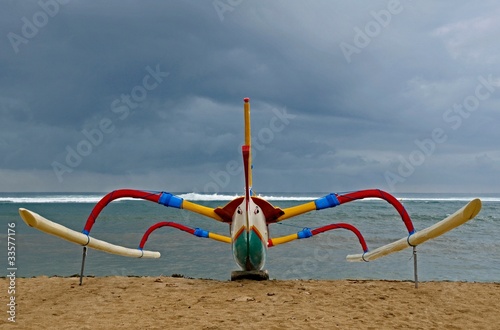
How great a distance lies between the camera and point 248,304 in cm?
650

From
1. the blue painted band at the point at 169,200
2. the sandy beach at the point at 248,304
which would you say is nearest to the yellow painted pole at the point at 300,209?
the sandy beach at the point at 248,304

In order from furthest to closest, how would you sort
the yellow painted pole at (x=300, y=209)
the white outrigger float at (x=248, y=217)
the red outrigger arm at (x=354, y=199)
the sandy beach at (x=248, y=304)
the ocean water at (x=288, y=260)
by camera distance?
the ocean water at (x=288, y=260) → the yellow painted pole at (x=300, y=209) → the red outrigger arm at (x=354, y=199) → the white outrigger float at (x=248, y=217) → the sandy beach at (x=248, y=304)

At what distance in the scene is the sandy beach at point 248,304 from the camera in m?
5.57

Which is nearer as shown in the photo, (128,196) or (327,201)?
(128,196)

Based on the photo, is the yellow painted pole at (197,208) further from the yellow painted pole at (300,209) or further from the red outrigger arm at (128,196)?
the yellow painted pole at (300,209)

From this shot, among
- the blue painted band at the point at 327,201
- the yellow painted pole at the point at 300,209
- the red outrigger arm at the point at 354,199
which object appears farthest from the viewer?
the yellow painted pole at the point at 300,209

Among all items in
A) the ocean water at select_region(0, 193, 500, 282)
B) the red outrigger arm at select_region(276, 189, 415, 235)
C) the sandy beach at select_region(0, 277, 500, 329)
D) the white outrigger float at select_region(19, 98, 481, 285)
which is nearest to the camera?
the sandy beach at select_region(0, 277, 500, 329)

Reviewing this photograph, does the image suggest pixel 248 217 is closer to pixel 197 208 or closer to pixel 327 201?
pixel 197 208

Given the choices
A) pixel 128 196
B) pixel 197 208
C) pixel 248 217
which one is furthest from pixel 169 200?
pixel 248 217

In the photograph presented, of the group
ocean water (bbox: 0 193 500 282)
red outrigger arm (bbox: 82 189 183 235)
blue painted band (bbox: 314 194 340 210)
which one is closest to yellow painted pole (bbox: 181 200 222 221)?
red outrigger arm (bbox: 82 189 183 235)

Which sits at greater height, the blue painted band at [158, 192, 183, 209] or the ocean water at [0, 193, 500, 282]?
the blue painted band at [158, 192, 183, 209]

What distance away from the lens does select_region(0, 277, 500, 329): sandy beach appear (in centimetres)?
557

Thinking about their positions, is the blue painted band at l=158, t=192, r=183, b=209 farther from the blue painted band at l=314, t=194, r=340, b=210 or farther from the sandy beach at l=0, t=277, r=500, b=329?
the blue painted band at l=314, t=194, r=340, b=210

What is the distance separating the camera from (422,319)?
5879mm
